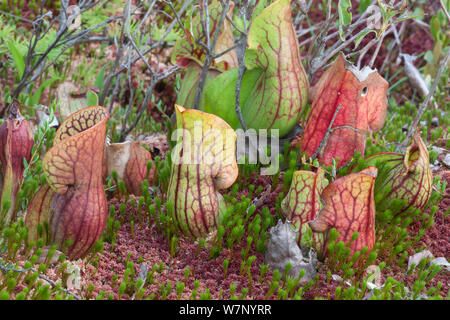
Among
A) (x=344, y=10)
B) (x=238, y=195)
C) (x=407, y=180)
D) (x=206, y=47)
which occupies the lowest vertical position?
(x=238, y=195)

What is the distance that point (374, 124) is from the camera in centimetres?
244

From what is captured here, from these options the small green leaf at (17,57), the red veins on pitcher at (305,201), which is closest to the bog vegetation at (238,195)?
the red veins on pitcher at (305,201)

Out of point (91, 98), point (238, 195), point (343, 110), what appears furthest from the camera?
point (91, 98)

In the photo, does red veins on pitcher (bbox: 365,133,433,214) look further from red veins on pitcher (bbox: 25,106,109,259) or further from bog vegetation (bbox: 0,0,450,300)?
red veins on pitcher (bbox: 25,106,109,259)

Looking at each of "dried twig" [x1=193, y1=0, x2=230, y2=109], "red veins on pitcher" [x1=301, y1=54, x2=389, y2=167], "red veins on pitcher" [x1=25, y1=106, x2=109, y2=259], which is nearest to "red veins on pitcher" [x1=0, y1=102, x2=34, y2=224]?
"red veins on pitcher" [x1=25, y1=106, x2=109, y2=259]

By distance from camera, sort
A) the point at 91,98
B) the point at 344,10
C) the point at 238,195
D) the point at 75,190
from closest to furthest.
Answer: the point at 75,190 → the point at 344,10 → the point at 238,195 → the point at 91,98

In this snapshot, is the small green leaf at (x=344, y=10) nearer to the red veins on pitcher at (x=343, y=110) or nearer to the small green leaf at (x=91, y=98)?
the red veins on pitcher at (x=343, y=110)

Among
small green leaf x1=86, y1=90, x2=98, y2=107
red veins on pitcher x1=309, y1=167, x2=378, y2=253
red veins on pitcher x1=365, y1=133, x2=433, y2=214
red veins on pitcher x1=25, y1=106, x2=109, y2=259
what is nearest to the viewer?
red veins on pitcher x1=25, y1=106, x2=109, y2=259

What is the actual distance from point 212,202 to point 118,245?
463 mm

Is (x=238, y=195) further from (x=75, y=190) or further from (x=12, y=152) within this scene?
(x=12, y=152)

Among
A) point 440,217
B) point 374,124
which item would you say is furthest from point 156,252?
point 440,217

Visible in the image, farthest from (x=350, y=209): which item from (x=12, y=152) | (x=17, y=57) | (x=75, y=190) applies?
(x=17, y=57)
